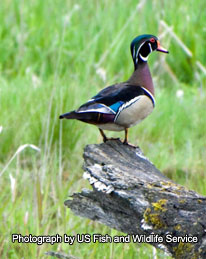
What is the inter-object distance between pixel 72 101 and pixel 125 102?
67.3 inches

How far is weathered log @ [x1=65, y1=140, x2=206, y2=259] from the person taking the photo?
8.54 ft

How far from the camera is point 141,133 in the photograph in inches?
214

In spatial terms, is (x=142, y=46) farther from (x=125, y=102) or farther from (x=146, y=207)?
(x=146, y=207)

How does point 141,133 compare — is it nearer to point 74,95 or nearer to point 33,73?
point 74,95

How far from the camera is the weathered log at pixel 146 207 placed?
260 centimetres

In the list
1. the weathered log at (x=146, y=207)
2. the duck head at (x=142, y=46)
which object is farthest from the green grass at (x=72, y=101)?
the duck head at (x=142, y=46)

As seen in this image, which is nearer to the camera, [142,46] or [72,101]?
[142,46]

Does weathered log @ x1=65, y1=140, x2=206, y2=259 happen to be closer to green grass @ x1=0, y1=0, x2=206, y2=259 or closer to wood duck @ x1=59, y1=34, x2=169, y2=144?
wood duck @ x1=59, y1=34, x2=169, y2=144

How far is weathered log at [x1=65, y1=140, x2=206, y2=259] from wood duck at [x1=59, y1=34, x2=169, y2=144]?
295 mm

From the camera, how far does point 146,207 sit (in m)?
2.71

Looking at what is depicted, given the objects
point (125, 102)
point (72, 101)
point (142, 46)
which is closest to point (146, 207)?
point (125, 102)

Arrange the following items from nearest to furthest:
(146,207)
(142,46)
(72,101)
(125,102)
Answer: (146,207) → (125,102) → (142,46) → (72,101)

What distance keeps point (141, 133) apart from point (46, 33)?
7.11 ft

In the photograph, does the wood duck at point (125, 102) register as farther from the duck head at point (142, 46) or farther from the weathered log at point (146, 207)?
the weathered log at point (146, 207)
